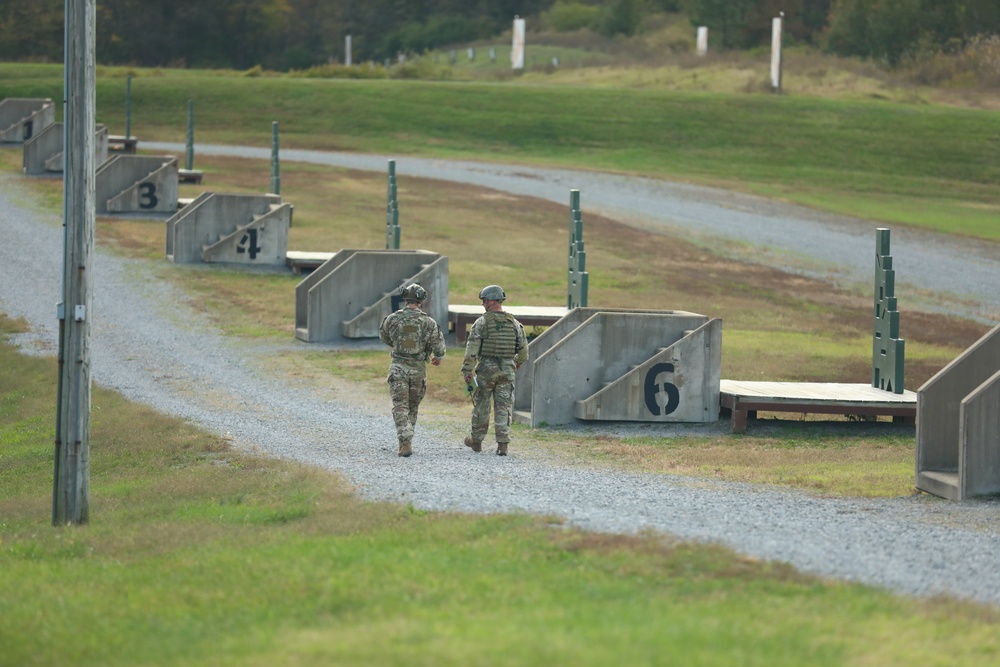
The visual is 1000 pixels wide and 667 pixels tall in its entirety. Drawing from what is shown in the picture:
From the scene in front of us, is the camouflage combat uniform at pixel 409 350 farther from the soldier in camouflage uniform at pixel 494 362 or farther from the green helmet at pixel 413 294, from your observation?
the soldier in camouflage uniform at pixel 494 362

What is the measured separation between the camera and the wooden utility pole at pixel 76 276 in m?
11.9

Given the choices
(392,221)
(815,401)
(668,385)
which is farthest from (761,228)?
(815,401)

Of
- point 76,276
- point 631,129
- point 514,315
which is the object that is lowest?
point 514,315

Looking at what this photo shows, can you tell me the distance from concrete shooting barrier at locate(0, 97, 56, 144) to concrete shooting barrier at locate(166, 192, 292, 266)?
18880mm

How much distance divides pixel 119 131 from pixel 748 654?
169ft

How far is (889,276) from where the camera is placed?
59.9ft

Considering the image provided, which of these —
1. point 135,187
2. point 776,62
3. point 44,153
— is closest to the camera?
point 135,187

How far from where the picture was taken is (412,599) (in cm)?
848

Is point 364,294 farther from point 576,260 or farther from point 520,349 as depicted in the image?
point 520,349

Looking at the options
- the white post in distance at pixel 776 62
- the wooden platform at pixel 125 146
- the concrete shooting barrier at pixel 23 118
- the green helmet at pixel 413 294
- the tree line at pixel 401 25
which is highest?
the tree line at pixel 401 25

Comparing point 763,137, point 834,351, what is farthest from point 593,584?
point 763,137

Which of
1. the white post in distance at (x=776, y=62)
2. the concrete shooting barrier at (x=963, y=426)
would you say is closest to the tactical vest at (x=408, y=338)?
the concrete shooting barrier at (x=963, y=426)

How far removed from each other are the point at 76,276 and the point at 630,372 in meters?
8.04

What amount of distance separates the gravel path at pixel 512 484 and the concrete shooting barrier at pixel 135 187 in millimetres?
11601
